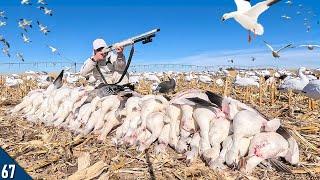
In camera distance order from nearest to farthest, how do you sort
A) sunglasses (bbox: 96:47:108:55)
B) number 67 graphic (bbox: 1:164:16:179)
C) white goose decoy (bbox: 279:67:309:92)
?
1. number 67 graphic (bbox: 1:164:16:179)
2. sunglasses (bbox: 96:47:108:55)
3. white goose decoy (bbox: 279:67:309:92)

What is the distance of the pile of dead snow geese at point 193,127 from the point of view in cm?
549

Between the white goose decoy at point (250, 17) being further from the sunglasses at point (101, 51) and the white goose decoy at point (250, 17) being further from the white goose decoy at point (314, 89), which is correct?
the sunglasses at point (101, 51)

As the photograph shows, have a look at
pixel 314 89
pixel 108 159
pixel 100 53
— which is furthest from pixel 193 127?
pixel 100 53

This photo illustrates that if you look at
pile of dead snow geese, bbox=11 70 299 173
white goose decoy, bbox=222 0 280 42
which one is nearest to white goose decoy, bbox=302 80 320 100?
pile of dead snow geese, bbox=11 70 299 173

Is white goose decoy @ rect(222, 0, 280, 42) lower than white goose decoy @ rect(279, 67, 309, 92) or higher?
higher

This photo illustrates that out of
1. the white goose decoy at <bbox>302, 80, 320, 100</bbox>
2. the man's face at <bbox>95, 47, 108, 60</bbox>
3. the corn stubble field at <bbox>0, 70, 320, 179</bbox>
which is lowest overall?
the corn stubble field at <bbox>0, 70, 320, 179</bbox>

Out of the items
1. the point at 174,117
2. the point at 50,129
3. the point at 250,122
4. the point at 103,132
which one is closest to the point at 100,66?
the point at 50,129

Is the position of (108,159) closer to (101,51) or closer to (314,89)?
(101,51)

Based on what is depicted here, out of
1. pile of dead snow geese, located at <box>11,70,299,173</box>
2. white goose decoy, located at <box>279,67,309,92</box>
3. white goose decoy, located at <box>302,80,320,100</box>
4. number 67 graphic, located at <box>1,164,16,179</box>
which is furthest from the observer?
white goose decoy, located at <box>279,67,309,92</box>

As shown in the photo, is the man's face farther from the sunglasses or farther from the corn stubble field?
the corn stubble field

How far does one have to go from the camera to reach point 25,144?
23.8 feet

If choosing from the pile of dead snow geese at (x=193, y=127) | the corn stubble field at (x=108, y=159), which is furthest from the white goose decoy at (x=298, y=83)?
the pile of dead snow geese at (x=193, y=127)

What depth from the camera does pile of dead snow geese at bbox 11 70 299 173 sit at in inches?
216

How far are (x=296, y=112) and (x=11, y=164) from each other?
626cm
